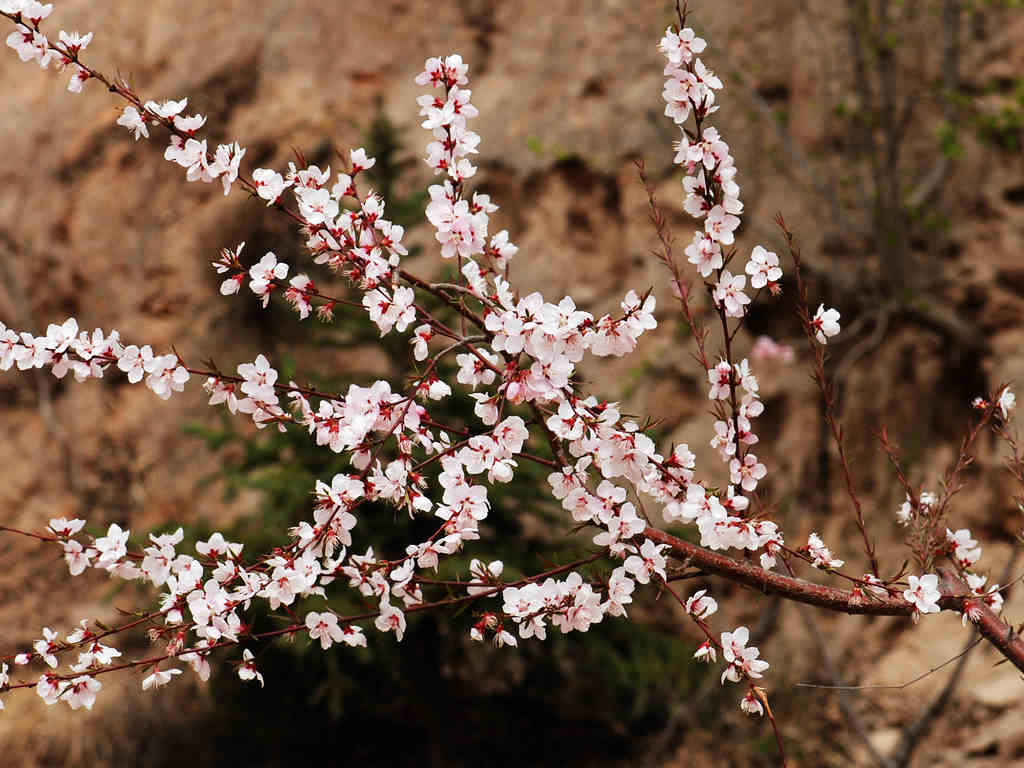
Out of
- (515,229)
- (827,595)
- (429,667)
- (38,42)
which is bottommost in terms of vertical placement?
(827,595)

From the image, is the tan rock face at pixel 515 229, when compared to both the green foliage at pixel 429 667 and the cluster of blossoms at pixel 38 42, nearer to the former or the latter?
the green foliage at pixel 429 667

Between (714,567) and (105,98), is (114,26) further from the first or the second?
(714,567)

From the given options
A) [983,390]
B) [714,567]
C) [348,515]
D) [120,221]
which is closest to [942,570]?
[714,567]

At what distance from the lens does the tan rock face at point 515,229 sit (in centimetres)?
415

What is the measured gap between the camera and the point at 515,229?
180 inches

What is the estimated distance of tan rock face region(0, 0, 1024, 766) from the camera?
13.6 ft

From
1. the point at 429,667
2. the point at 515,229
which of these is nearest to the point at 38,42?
the point at 429,667

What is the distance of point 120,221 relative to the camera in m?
5.05

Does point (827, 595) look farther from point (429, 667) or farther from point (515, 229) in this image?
point (515, 229)

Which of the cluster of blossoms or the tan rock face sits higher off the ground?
the tan rock face

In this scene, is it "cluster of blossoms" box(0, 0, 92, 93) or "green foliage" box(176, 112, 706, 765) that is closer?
"cluster of blossoms" box(0, 0, 92, 93)

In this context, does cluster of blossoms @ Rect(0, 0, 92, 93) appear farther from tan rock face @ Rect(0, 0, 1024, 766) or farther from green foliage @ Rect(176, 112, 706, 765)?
tan rock face @ Rect(0, 0, 1024, 766)

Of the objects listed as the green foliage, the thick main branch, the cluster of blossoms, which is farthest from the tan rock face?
the cluster of blossoms

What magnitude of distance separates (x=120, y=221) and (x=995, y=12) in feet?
14.1
